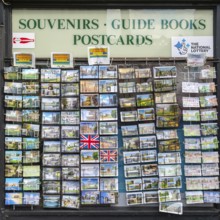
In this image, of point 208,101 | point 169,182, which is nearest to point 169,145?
point 169,182

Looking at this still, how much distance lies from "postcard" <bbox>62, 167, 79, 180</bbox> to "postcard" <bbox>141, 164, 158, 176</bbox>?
28.6 inches

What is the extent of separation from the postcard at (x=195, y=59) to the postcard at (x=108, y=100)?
2.97ft

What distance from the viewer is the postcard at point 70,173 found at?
13.4ft

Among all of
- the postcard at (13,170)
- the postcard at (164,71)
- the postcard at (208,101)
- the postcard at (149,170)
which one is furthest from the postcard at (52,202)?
the postcard at (208,101)

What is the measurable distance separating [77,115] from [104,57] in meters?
0.70

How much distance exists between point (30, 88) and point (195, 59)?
1.85 metres

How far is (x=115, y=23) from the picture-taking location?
13.7 feet

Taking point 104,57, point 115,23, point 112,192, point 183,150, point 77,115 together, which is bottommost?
point 112,192

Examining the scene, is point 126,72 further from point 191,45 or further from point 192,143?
point 192,143

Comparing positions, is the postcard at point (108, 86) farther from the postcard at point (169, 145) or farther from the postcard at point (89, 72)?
the postcard at point (169, 145)

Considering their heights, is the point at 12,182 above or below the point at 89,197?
above

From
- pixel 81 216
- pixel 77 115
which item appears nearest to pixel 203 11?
pixel 77 115

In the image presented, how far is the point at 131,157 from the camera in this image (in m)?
4.11

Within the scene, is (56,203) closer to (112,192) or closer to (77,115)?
(112,192)
